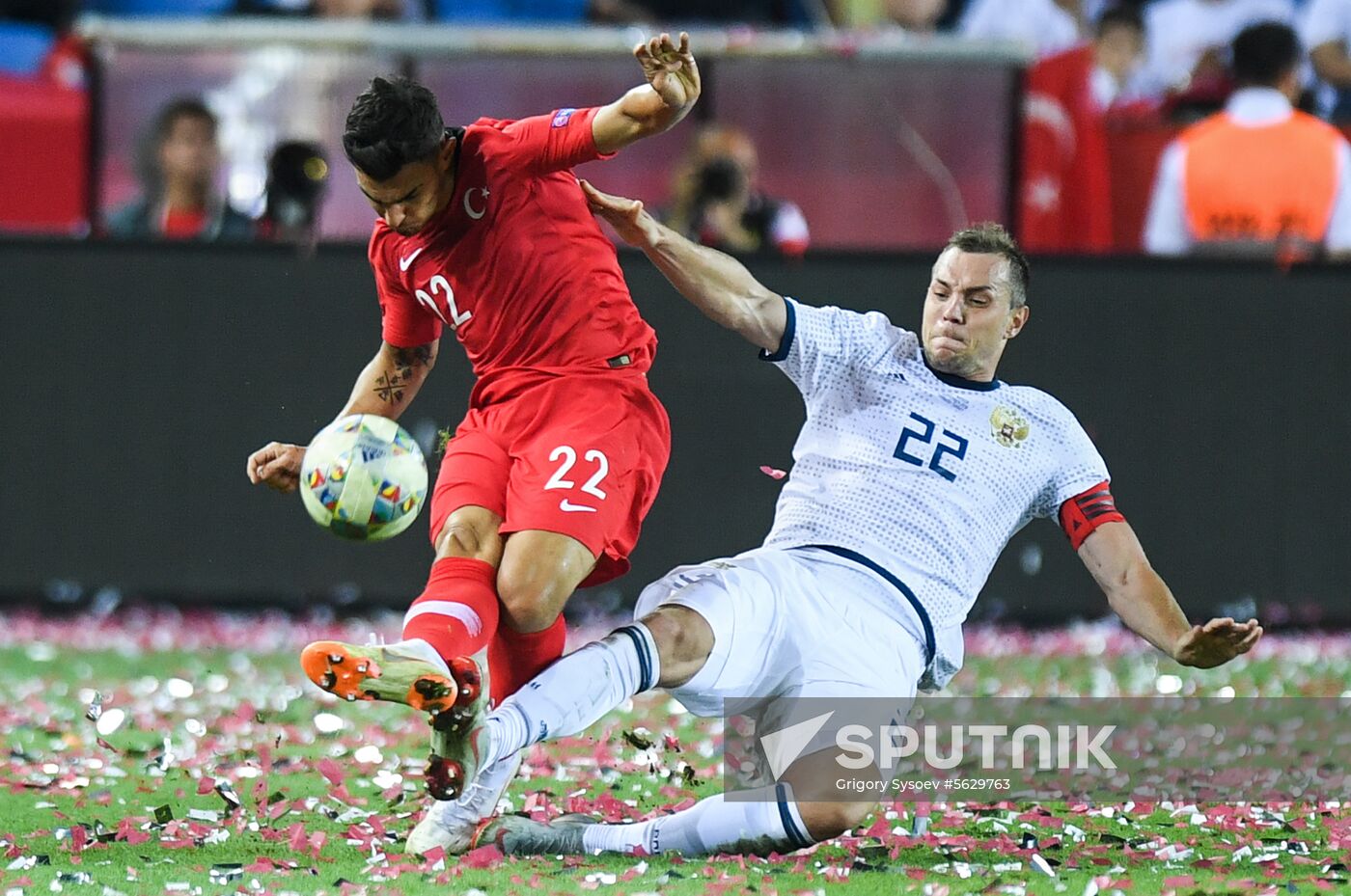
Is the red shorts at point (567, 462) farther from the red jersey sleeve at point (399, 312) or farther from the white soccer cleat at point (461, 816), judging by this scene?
the white soccer cleat at point (461, 816)

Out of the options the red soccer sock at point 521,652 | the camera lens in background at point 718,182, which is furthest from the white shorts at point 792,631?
the camera lens in background at point 718,182

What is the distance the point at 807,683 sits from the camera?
5.18 m

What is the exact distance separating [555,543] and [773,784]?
87 cm

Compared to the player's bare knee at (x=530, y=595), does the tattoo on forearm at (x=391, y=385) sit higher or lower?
higher

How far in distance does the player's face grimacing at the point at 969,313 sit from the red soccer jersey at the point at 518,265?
87cm

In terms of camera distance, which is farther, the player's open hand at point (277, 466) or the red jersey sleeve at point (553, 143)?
the player's open hand at point (277, 466)

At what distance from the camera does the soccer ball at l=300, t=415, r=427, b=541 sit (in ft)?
16.9

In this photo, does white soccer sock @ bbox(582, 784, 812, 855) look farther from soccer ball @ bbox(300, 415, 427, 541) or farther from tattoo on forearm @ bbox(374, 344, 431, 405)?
tattoo on forearm @ bbox(374, 344, 431, 405)

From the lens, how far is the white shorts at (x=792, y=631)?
5.10 metres

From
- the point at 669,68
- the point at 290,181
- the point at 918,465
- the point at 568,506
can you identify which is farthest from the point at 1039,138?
the point at 568,506

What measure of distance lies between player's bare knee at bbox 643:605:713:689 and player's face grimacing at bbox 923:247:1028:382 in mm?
1098

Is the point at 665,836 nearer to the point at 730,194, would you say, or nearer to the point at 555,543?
the point at 555,543

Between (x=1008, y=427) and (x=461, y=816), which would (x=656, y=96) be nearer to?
(x=1008, y=427)

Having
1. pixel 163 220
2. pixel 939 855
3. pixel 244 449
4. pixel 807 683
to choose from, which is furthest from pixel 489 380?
pixel 163 220
